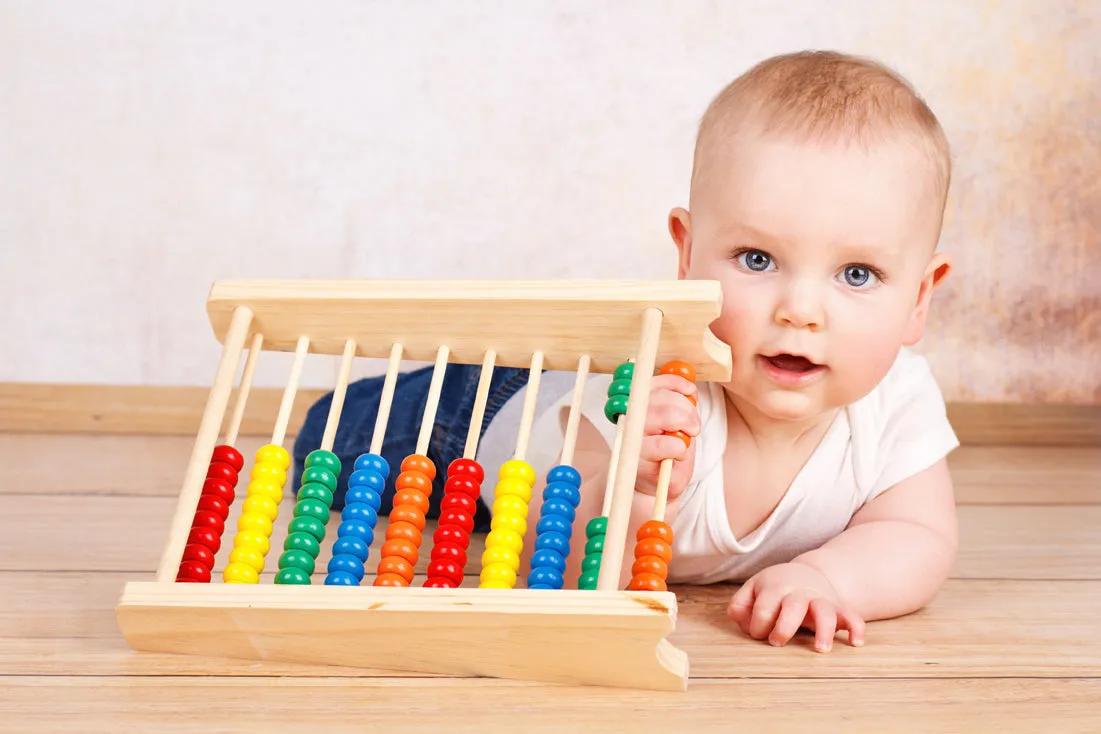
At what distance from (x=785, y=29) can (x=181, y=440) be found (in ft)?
3.02

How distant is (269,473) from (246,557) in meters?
0.07

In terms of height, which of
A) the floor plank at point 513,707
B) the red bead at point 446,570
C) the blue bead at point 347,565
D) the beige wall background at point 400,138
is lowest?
the floor plank at point 513,707

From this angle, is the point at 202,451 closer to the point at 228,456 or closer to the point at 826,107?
the point at 228,456

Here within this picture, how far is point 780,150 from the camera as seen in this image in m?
0.88

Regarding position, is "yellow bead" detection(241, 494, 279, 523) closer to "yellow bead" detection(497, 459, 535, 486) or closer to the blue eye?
"yellow bead" detection(497, 459, 535, 486)

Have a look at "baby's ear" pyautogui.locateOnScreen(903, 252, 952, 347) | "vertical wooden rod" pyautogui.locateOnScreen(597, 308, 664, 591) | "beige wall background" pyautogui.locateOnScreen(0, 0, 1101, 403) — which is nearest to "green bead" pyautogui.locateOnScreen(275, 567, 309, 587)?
"vertical wooden rod" pyautogui.locateOnScreen(597, 308, 664, 591)

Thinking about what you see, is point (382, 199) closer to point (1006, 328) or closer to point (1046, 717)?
point (1006, 328)

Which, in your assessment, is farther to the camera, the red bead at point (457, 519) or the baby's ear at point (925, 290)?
the baby's ear at point (925, 290)

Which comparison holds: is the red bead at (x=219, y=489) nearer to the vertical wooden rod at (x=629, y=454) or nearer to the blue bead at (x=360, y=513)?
the blue bead at (x=360, y=513)

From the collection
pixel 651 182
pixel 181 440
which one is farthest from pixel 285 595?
pixel 651 182

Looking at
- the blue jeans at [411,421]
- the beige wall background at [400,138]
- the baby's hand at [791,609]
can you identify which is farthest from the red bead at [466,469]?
the beige wall background at [400,138]

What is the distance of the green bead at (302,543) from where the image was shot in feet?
2.72

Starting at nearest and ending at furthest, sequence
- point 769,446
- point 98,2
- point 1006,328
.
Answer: point 769,446 → point 98,2 → point 1006,328

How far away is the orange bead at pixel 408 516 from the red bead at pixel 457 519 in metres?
0.02
